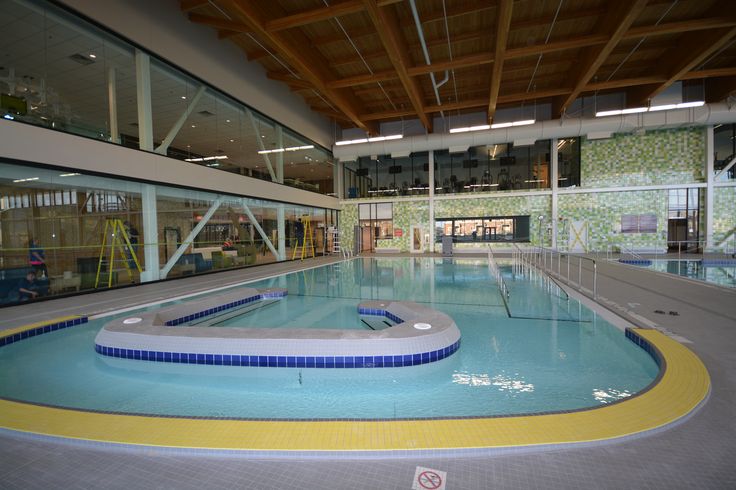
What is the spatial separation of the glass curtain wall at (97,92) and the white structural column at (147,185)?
0.48ft

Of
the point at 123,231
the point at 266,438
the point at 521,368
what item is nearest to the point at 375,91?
the point at 123,231

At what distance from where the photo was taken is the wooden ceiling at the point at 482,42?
24.5ft

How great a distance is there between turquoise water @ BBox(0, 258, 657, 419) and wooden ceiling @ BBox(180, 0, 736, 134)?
6.33 meters

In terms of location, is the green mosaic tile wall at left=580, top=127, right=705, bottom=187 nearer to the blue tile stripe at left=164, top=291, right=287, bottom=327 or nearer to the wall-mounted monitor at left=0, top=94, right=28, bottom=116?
the blue tile stripe at left=164, top=291, right=287, bottom=327

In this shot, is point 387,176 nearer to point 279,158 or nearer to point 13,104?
point 279,158

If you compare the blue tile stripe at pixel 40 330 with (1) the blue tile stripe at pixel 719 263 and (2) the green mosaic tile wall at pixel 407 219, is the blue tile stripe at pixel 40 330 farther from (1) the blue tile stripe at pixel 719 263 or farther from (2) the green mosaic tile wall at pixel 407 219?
(1) the blue tile stripe at pixel 719 263

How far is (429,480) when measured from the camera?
4.79 feet

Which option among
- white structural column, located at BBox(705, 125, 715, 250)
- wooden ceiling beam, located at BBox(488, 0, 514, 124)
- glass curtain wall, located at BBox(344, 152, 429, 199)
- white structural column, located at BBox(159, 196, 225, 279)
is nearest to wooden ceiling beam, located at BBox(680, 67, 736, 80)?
white structural column, located at BBox(705, 125, 715, 250)

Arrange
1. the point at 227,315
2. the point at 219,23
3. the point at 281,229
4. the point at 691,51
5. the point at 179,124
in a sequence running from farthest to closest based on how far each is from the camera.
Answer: the point at 281,229
the point at 691,51
the point at 179,124
the point at 219,23
the point at 227,315

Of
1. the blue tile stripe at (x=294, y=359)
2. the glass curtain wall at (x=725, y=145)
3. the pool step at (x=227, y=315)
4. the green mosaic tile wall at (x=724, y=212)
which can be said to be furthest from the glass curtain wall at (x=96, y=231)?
Result: the glass curtain wall at (x=725, y=145)

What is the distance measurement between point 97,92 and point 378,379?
8.42 meters

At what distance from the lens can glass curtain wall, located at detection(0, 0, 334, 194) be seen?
576 centimetres

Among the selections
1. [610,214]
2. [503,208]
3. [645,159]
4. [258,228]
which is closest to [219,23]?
[258,228]

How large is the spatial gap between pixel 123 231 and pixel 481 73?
1165 cm
